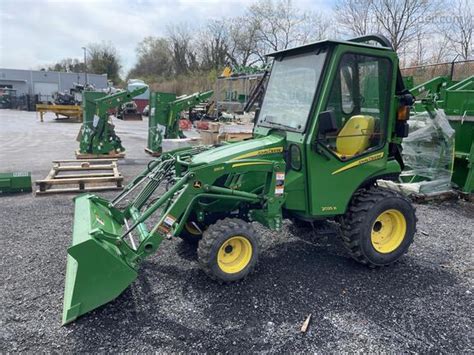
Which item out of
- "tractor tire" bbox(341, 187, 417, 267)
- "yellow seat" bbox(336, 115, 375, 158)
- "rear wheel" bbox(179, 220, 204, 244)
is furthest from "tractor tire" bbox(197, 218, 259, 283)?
"yellow seat" bbox(336, 115, 375, 158)

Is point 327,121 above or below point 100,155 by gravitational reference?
above

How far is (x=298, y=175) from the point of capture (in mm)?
3736

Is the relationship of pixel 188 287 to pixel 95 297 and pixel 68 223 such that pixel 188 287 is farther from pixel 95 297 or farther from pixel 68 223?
pixel 68 223

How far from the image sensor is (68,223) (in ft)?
17.3

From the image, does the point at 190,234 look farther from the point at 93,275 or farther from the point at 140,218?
the point at 93,275

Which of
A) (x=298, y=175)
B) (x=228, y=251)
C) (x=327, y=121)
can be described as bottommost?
(x=228, y=251)

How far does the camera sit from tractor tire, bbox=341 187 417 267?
3.80m

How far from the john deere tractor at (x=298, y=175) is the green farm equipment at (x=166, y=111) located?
7.29 metres

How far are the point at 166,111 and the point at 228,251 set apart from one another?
8.54m

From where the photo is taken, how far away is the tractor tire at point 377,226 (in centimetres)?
380

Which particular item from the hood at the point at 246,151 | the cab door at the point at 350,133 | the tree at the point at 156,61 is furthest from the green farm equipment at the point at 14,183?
the tree at the point at 156,61

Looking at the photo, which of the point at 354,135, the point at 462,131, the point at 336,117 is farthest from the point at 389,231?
the point at 462,131

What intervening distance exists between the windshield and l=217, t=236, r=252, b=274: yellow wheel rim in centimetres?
123

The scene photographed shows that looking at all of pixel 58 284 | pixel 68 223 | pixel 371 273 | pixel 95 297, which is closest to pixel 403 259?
pixel 371 273
